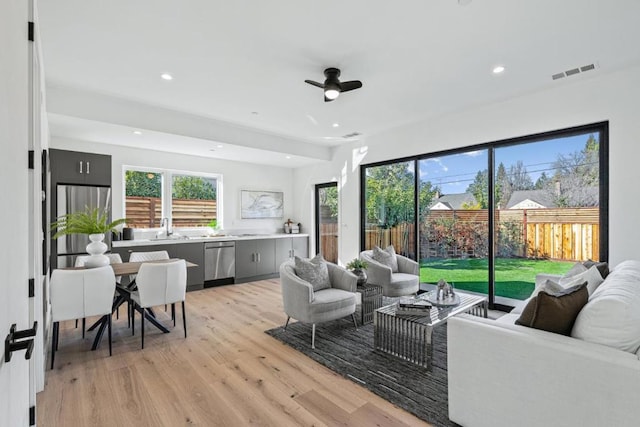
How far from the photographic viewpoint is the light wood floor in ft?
6.77

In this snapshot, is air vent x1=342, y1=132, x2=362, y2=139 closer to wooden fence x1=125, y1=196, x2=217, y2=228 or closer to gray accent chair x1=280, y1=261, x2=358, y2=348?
gray accent chair x1=280, y1=261, x2=358, y2=348

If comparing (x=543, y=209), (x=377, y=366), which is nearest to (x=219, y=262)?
(x=377, y=366)

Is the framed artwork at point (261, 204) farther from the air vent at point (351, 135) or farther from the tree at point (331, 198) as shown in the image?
the air vent at point (351, 135)

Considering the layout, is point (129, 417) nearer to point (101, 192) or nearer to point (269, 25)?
point (269, 25)

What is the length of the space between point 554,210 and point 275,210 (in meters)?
5.29

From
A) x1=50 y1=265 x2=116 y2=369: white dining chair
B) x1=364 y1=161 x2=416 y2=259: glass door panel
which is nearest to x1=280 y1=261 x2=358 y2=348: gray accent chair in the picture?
x1=50 y1=265 x2=116 y2=369: white dining chair

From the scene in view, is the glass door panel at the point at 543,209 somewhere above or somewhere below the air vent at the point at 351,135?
below

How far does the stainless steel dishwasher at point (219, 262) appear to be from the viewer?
5.73m

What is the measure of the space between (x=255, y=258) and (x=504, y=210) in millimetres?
4387

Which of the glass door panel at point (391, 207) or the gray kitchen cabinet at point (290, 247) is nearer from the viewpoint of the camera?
the glass door panel at point (391, 207)

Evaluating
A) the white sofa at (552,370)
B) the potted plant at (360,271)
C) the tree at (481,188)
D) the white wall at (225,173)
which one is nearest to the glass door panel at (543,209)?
the tree at (481,188)

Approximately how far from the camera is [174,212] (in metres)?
6.02

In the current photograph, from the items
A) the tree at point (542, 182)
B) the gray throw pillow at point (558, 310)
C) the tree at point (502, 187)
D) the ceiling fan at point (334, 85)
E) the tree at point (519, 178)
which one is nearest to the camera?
the gray throw pillow at point (558, 310)

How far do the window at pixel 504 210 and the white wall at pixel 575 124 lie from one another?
114 millimetres
